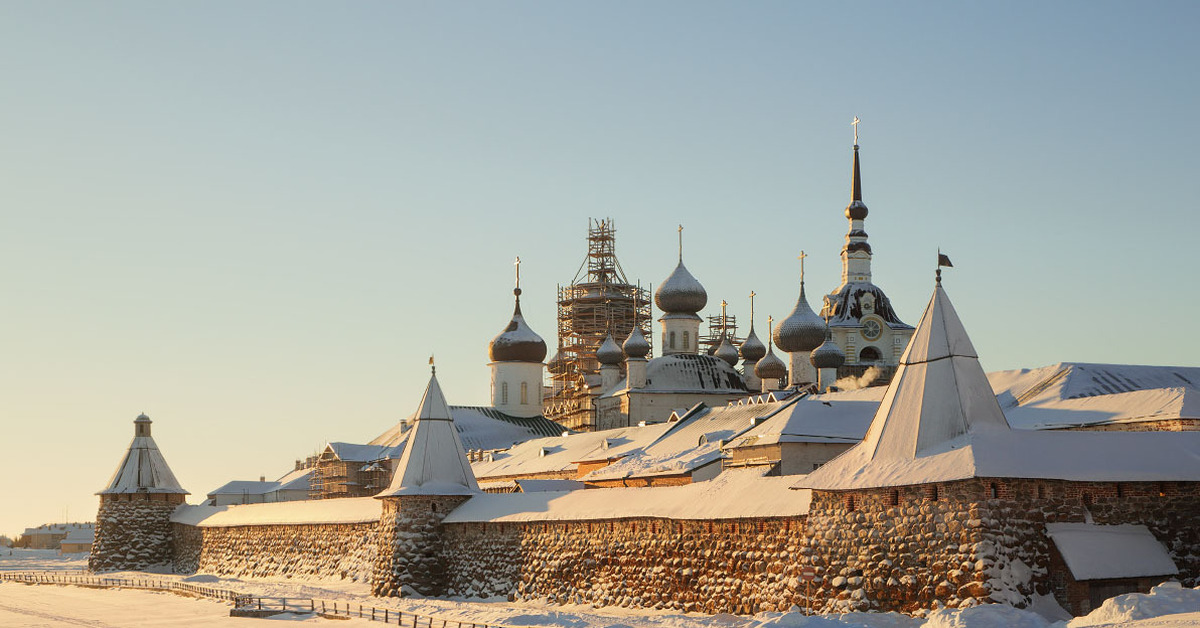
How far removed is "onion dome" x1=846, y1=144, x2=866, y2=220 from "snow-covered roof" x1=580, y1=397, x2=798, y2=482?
22.6 m

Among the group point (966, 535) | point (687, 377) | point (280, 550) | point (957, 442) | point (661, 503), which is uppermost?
point (687, 377)

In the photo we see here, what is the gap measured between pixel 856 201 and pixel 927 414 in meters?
46.4

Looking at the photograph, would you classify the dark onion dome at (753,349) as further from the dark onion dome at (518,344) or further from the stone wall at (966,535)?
the stone wall at (966,535)

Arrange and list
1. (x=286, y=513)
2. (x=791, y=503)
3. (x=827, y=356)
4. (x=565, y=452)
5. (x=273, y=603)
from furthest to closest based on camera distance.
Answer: (x=827, y=356), (x=565, y=452), (x=286, y=513), (x=273, y=603), (x=791, y=503)

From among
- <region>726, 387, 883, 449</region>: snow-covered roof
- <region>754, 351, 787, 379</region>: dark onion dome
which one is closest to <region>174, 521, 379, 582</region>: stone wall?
<region>726, 387, 883, 449</region>: snow-covered roof

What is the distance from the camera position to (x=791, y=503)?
20.5 meters

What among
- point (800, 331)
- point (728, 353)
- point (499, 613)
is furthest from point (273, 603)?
point (728, 353)

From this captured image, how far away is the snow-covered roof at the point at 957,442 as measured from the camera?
17.8 metres

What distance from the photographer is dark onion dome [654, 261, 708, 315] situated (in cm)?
5784

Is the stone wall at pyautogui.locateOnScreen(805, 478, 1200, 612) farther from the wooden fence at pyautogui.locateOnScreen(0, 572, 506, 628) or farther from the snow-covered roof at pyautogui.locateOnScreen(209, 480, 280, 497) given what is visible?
the snow-covered roof at pyautogui.locateOnScreen(209, 480, 280, 497)

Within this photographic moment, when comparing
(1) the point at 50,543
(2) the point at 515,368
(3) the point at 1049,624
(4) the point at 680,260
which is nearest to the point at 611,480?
(3) the point at 1049,624

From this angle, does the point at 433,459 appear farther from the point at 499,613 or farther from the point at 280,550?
the point at 280,550

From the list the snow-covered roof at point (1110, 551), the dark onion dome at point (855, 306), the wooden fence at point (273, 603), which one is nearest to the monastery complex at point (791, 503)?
the snow-covered roof at point (1110, 551)

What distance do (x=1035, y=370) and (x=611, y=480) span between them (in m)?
10.8
